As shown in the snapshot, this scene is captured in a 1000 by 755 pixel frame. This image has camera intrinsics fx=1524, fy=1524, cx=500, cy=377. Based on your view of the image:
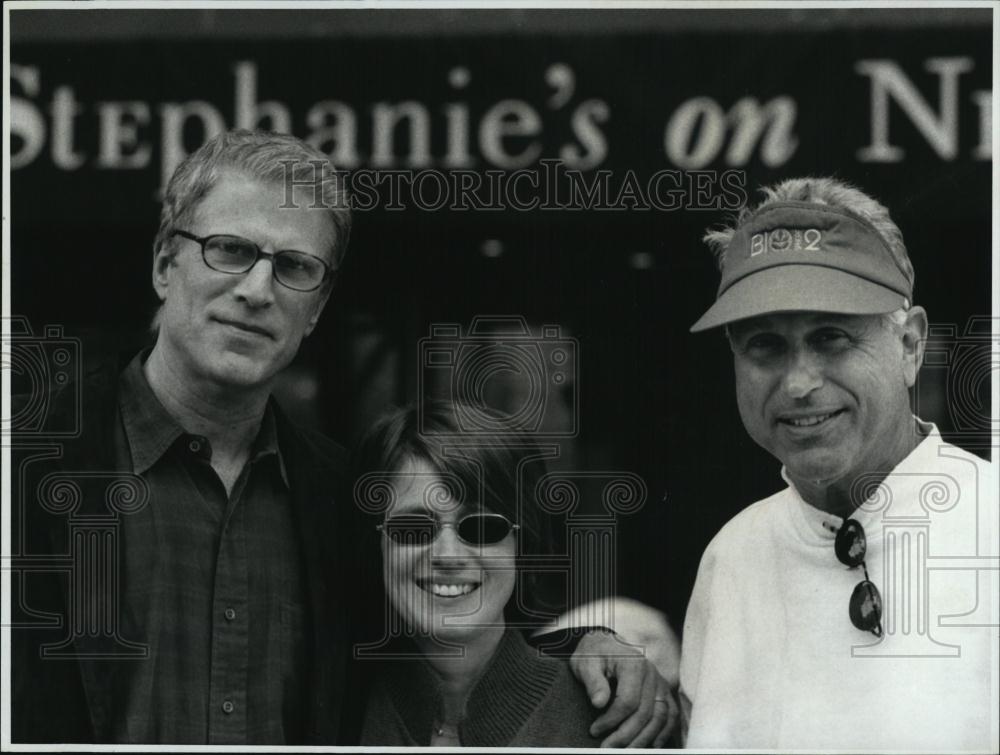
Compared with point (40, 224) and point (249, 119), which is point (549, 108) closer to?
point (249, 119)

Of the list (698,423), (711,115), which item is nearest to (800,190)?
(711,115)

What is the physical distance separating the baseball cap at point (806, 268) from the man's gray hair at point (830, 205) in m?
0.02

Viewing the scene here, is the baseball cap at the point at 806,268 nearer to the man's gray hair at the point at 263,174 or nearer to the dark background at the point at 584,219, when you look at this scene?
the dark background at the point at 584,219

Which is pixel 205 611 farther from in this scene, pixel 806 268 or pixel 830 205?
pixel 830 205

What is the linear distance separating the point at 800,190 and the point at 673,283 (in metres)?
0.50

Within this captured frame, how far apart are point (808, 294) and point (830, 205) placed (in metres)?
0.33

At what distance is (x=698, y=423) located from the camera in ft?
16.1

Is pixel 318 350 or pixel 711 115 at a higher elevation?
pixel 711 115

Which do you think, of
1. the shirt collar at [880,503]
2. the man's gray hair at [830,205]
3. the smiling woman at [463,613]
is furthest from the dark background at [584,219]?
the smiling woman at [463,613]

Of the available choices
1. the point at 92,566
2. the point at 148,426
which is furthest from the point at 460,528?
the point at 92,566

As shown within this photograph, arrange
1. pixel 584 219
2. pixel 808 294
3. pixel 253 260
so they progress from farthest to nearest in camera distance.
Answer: pixel 584 219 < pixel 253 260 < pixel 808 294

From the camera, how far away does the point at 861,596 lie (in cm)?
479

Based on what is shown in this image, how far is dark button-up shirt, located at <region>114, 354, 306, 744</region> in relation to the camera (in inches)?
191

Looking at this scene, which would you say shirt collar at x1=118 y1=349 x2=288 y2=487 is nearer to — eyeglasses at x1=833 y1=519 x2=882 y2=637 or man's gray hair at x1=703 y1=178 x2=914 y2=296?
man's gray hair at x1=703 y1=178 x2=914 y2=296
